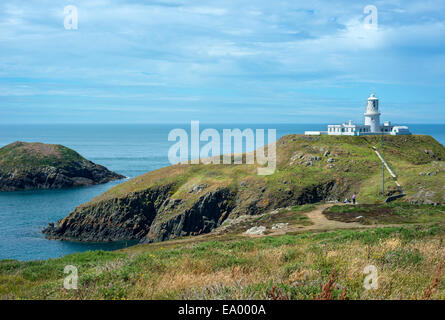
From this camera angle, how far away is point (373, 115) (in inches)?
3757

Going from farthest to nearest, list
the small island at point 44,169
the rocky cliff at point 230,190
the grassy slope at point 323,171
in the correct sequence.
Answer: the small island at point 44,169 → the rocky cliff at point 230,190 → the grassy slope at point 323,171

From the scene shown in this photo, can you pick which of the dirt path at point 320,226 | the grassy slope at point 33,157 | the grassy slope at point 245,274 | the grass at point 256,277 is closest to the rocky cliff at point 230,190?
the dirt path at point 320,226

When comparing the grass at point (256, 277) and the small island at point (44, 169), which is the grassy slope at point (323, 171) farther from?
the small island at point (44, 169)

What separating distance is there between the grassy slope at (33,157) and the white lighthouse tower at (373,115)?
323 ft

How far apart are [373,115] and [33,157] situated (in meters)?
110

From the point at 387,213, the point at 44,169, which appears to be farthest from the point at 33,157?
the point at 387,213

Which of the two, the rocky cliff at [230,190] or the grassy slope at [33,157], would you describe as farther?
the grassy slope at [33,157]

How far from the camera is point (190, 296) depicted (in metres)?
9.38

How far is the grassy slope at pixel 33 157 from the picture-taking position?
125688mm

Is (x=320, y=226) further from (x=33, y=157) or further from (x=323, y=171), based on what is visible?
(x=33, y=157)

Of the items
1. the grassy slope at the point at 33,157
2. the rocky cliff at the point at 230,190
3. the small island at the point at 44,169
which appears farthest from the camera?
the grassy slope at the point at 33,157

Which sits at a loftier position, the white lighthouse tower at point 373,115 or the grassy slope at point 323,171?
the white lighthouse tower at point 373,115
